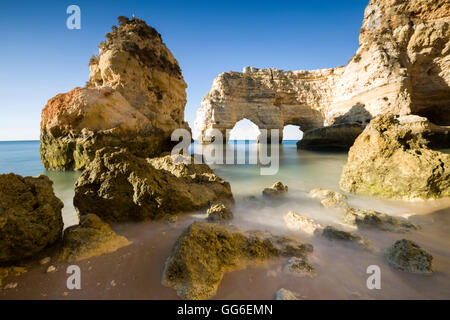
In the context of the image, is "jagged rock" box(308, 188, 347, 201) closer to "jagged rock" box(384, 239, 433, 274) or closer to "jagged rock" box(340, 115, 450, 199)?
"jagged rock" box(340, 115, 450, 199)

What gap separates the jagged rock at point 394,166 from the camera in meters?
3.61

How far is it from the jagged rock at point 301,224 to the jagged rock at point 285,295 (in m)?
1.30

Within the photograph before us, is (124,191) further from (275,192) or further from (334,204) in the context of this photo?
(334,204)

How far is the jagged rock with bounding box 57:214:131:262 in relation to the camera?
5.96 ft

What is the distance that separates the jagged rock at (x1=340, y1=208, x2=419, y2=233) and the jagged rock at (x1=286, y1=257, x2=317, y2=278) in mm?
1573

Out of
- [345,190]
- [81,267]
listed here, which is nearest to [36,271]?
[81,267]

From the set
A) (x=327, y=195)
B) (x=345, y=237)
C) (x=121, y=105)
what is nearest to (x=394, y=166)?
(x=327, y=195)

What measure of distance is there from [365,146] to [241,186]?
345cm

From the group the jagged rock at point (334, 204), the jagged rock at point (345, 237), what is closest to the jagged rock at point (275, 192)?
the jagged rock at point (334, 204)

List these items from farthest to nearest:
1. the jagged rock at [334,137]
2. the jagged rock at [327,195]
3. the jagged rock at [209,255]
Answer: the jagged rock at [334,137]
the jagged rock at [327,195]
the jagged rock at [209,255]

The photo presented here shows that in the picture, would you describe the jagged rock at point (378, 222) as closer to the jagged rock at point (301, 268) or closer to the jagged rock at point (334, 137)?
the jagged rock at point (301, 268)

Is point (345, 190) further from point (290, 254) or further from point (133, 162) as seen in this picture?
point (133, 162)

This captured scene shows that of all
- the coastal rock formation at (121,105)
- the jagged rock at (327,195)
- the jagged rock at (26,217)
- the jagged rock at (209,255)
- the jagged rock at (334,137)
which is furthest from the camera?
the jagged rock at (334,137)

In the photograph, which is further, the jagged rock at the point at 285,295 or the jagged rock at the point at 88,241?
the jagged rock at the point at 88,241
